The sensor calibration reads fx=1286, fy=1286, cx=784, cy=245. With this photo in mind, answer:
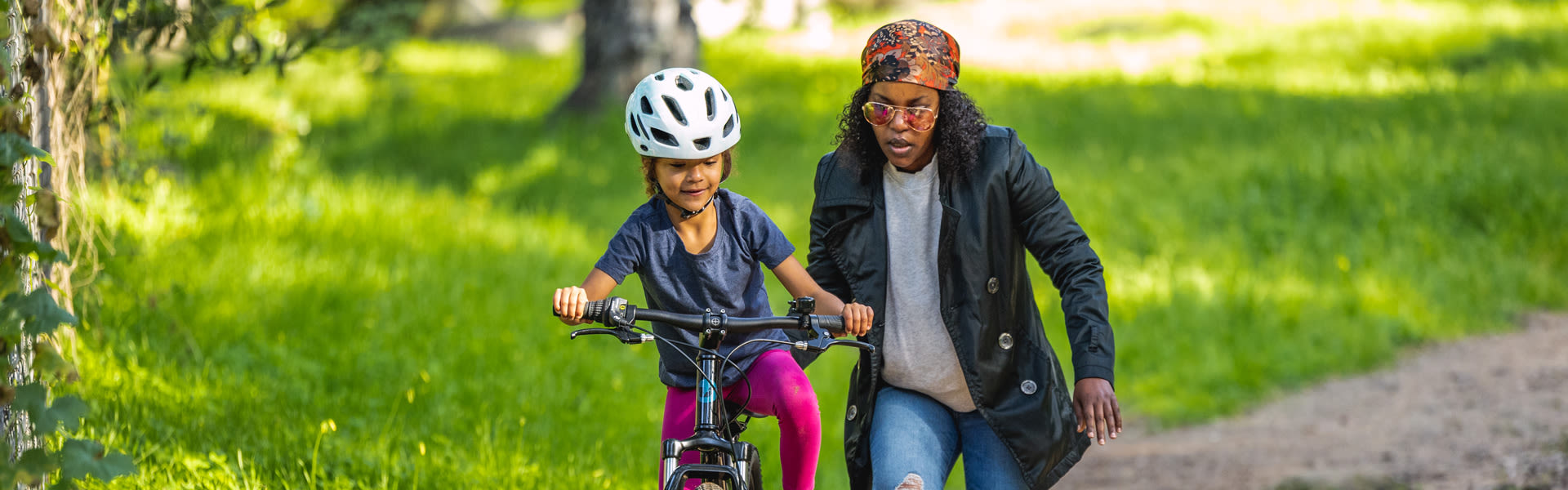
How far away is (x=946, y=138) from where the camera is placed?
355 centimetres

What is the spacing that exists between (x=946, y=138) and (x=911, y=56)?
0.25 m

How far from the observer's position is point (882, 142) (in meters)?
3.50

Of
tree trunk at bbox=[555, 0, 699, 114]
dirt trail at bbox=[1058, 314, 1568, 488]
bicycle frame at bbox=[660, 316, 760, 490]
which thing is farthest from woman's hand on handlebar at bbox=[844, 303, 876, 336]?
tree trunk at bbox=[555, 0, 699, 114]

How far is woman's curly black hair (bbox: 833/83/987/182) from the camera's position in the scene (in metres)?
3.54

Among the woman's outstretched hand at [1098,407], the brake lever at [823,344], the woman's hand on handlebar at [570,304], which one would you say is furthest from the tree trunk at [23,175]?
the woman's outstretched hand at [1098,407]

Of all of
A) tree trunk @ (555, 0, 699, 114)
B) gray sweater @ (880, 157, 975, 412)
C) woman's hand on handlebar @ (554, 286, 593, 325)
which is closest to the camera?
woman's hand on handlebar @ (554, 286, 593, 325)

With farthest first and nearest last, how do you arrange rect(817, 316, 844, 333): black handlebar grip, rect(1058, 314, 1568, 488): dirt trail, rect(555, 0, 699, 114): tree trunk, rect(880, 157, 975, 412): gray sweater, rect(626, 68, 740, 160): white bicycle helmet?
rect(555, 0, 699, 114): tree trunk → rect(1058, 314, 1568, 488): dirt trail → rect(880, 157, 975, 412): gray sweater → rect(626, 68, 740, 160): white bicycle helmet → rect(817, 316, 844, 333): black handlebar grip

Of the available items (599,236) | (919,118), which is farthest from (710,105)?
(599,236)

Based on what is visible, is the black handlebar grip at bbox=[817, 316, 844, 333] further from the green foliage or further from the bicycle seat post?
the green foliage

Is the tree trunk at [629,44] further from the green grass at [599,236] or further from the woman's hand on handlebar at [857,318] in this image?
the woman's hand on handlebar at [857,318]

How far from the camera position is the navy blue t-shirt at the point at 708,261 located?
3412 millimetres

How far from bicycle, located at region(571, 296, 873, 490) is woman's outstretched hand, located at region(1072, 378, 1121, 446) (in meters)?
0.61

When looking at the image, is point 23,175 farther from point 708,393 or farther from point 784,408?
point 784,408

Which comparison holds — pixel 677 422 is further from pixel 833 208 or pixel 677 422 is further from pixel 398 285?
pixel 398 285
